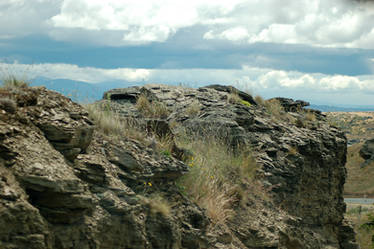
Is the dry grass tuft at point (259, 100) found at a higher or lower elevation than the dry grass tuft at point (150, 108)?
higher

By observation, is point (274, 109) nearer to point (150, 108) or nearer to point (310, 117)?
point (310, 117)

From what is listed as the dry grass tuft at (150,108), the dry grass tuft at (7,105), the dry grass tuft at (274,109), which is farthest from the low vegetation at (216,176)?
the dry grass tuft at (274,109)

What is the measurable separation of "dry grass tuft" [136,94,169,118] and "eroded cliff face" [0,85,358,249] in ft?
0.71

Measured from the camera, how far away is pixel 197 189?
334 inches

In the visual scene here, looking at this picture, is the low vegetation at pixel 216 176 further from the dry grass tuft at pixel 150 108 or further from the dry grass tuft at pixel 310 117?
the dry grass tuft at pixel 310 117

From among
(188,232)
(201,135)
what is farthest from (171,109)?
(188,232)

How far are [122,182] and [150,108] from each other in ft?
20.2

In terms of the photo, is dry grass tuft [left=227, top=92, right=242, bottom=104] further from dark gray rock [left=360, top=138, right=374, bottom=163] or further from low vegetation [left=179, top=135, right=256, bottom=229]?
dark gray rock [left=360, top=138, right=374, bottom=163]

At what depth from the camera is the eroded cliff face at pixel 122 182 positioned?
15.7ft

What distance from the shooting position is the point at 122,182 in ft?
21.5

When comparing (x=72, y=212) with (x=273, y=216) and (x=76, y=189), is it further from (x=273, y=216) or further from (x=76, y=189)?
(x=273, y=216)

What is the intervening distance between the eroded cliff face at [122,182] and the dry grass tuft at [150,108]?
218 mm

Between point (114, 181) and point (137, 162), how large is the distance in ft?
2.53

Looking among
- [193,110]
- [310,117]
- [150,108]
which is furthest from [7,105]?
[310,117]
